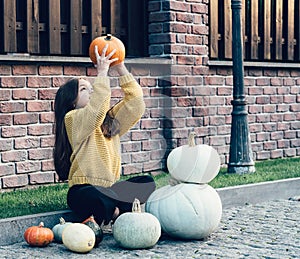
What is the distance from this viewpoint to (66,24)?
884 cm

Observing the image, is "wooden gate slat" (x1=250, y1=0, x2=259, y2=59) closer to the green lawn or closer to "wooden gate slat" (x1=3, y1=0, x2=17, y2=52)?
the green lawn

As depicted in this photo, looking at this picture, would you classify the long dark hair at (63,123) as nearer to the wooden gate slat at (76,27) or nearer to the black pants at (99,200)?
the black pants at (99,200)

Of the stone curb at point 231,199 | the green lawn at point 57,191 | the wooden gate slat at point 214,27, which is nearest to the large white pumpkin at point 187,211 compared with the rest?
the green lawn at point 57,191

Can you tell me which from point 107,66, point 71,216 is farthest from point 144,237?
point 107,66

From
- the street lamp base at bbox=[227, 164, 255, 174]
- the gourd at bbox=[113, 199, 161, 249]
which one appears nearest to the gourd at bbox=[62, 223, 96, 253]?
the gourd at bbox=[113, 199, 161, 249]

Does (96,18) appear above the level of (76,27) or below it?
above

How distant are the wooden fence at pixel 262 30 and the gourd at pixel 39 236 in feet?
15.5

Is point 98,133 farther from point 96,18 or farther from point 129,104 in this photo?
point 96,18

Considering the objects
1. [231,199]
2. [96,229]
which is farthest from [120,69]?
[231,199]

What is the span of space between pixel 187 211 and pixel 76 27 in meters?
3.11

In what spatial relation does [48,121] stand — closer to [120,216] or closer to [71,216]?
[71,216]

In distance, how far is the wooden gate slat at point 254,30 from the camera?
11.0 metres

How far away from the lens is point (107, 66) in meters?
6.53

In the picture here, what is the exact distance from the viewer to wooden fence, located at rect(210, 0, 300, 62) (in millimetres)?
10578
